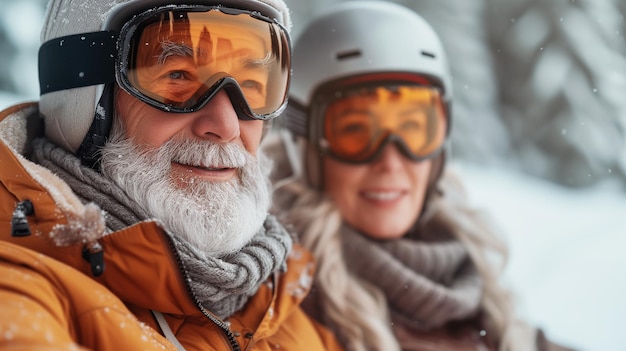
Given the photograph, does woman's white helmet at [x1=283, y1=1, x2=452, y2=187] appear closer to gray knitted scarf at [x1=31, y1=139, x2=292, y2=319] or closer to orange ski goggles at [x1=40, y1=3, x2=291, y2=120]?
orange ski goggles at [x1=40, y1=3, x2=291, y2=120]

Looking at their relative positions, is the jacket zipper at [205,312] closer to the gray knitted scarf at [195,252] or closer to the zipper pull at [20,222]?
the gray knitted scarf at [195,252]

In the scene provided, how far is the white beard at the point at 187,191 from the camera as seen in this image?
227 centimetres

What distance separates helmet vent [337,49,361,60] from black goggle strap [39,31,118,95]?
63.2 inches

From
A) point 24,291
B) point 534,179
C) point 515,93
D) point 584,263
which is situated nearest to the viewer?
point 24,291

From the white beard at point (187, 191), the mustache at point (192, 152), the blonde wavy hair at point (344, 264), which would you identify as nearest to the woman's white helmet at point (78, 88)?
the white beard at point (187, 191)

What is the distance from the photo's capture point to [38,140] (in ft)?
8.03

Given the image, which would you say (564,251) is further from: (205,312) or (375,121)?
(205,312)

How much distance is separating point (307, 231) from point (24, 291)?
81.6 inches

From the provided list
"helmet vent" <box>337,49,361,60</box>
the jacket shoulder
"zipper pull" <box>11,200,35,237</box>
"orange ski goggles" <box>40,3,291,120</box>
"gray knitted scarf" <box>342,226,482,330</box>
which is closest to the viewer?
the jacket shoulder

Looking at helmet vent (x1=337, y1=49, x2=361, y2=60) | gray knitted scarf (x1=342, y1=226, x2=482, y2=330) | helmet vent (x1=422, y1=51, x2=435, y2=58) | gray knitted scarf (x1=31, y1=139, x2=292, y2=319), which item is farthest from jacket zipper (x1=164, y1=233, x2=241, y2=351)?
helmet vent (x1=422, y1=51, x2=435, y2=58)

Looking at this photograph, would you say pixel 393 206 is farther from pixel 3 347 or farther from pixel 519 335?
pixel 3 347

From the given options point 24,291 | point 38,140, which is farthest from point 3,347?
point 38,140

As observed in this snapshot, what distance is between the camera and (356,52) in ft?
11.9

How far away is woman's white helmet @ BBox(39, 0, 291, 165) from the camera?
2301 mm
